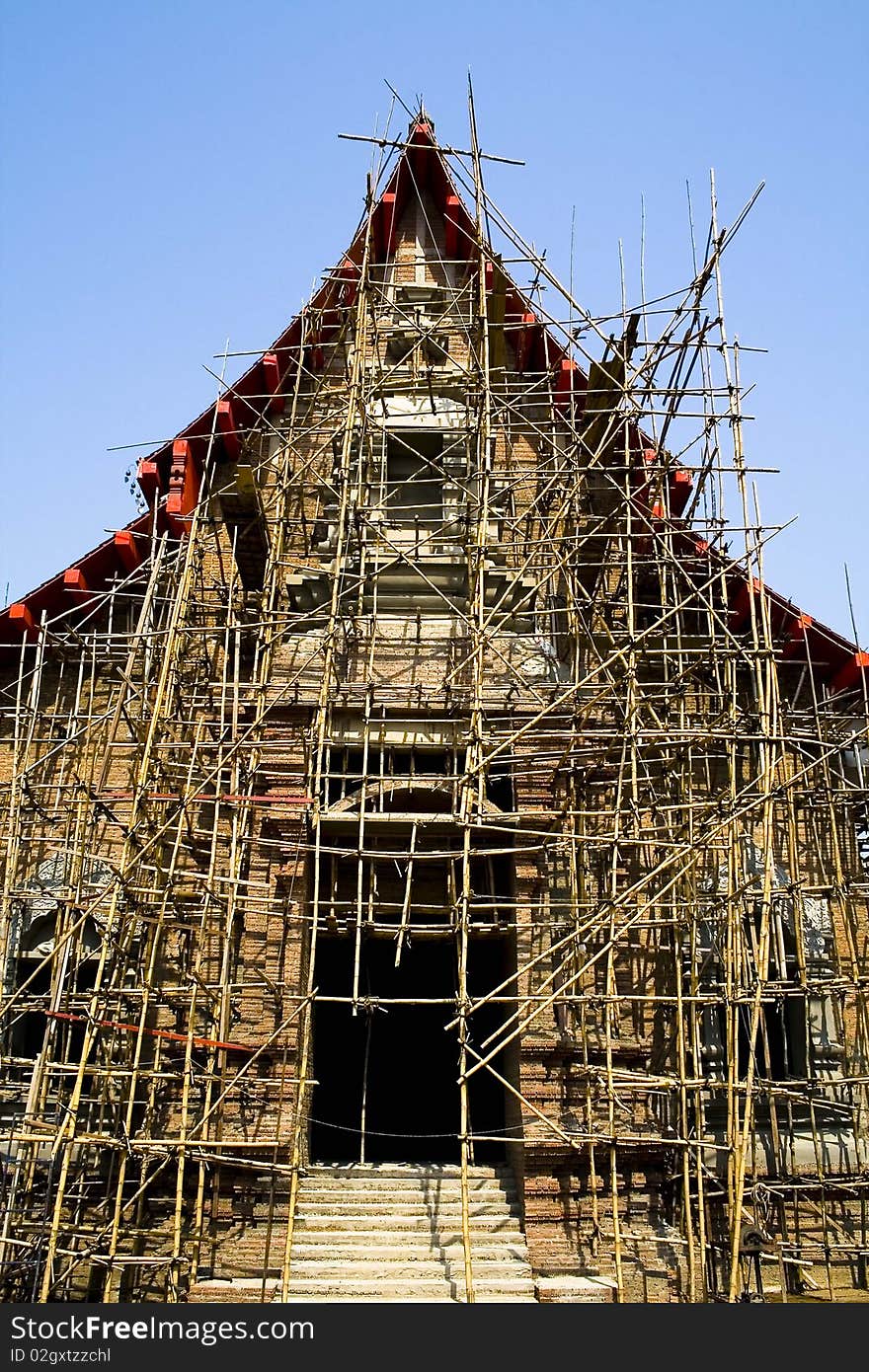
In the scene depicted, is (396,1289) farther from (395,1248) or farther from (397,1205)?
(397,1205)

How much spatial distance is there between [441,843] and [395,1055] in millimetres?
3846

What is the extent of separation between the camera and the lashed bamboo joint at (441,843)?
37.2 feet

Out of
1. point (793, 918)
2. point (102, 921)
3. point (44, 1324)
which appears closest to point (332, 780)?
point (102, 921)

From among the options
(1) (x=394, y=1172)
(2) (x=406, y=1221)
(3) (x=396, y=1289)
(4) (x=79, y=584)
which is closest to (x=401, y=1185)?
(1) (x=394, y=1172)

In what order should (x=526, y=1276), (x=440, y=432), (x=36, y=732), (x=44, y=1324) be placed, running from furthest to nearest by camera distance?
1. (x=440, y=432)
2. (x=36, y=732)
3. (x=526, y=1276)
4. (x=44, y=1324)

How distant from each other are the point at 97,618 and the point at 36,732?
1593 mm

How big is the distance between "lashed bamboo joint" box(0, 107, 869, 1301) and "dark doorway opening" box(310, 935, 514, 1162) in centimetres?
7

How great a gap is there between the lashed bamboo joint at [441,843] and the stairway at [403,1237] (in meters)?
0.06

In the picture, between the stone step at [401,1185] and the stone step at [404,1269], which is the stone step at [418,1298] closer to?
the stone step at [404,1269]

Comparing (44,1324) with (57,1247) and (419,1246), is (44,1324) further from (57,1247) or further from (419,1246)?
(419,1246)

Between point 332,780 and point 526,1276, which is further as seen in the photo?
point 332,780

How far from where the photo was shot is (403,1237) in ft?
37.6

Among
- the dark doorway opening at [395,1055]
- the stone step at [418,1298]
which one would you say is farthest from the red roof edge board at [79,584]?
the stone step at [418,1298]

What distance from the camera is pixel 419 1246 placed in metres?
11.3
